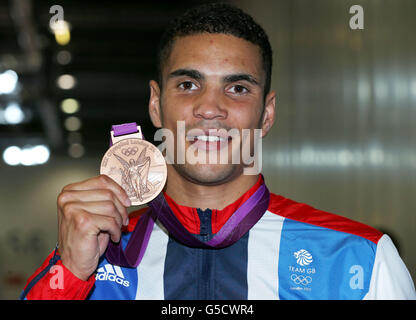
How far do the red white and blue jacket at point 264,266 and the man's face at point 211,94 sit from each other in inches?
9.0

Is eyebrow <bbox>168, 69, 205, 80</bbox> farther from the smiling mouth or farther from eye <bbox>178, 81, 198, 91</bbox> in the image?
the smiling mouth

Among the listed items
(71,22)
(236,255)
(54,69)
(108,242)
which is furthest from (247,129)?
(54,69)

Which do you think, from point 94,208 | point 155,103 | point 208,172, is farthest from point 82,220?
point 155,103

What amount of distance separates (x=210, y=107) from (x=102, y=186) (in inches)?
18.9

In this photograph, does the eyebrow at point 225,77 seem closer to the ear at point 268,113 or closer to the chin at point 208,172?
the ear at point 268,113

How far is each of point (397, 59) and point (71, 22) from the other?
653cm

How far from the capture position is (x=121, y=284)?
1966 mm

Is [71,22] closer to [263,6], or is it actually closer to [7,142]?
[263,6]

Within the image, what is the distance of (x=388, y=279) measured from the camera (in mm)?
1783

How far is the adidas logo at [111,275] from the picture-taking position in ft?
6.45

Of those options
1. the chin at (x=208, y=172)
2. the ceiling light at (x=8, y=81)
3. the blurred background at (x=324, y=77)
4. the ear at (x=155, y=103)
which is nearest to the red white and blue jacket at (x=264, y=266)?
the chin at (x=208, y=172)

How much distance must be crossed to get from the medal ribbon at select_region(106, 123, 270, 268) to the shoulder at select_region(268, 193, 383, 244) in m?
0.07

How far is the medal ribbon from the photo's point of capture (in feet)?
6.22

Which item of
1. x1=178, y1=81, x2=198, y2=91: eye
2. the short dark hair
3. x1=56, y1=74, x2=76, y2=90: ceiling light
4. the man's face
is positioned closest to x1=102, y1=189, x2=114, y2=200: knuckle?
the man's face
